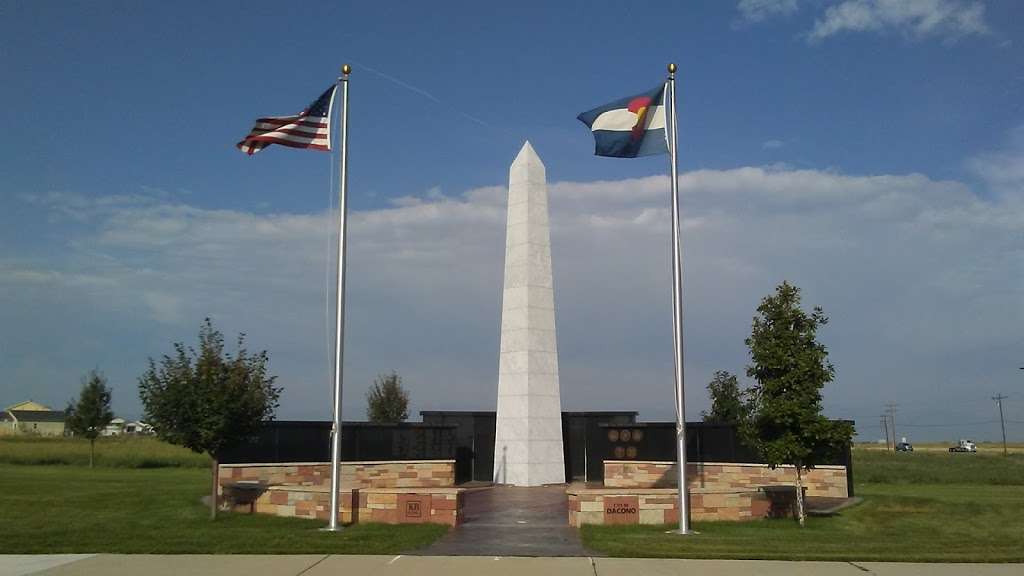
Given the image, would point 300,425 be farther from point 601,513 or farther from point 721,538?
point 721,538

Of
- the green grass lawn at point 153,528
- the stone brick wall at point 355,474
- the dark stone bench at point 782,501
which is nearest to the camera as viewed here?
the green grass lawn at point 153,528

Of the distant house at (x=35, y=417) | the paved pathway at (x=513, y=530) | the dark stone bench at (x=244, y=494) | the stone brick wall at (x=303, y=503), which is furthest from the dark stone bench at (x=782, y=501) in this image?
the distant house at (x=35, y=417)

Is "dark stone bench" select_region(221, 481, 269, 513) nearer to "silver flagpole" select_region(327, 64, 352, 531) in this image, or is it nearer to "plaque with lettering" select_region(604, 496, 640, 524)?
"silver flagpole" select_region(327, 64, 352, 531)

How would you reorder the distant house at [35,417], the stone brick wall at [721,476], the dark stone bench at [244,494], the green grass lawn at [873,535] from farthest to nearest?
the distant house at [35,417]
the stone brick wall at [721,476]
the dark stone bench at [244,494]
the green grass lawn at [873,535]

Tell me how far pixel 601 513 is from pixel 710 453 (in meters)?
12.4

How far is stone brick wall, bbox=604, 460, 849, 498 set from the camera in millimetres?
25438

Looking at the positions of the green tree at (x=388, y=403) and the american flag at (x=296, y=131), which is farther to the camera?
the green tree at (x=388, y=403)

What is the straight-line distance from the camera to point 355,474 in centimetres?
2816

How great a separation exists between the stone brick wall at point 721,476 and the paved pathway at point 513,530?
5.28 m

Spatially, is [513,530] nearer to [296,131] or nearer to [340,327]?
[340,327]

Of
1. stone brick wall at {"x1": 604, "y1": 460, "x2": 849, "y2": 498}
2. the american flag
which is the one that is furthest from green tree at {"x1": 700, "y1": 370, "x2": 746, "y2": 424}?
the american flag

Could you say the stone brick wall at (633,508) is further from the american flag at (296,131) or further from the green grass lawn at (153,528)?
the american flag at (296,131)

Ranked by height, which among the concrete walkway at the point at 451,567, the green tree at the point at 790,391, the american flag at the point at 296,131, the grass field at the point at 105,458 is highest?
the american flag at the point at 296,131

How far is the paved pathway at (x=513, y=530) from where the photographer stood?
14008mm
